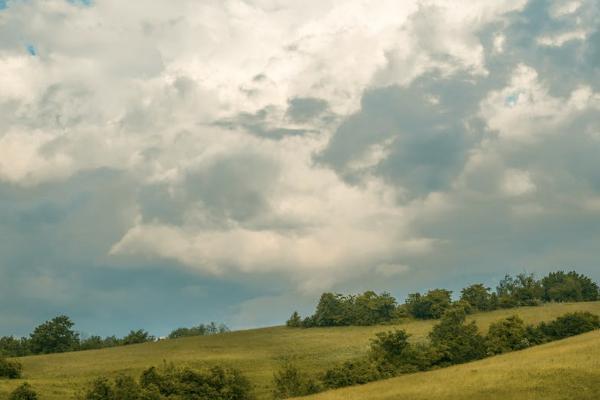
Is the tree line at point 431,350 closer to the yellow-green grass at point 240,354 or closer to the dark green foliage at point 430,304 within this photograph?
the yellow-green grass at point 240,354

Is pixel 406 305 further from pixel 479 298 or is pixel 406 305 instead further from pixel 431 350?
pixel 431 350

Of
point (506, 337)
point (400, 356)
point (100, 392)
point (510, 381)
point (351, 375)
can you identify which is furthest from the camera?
Result: point (506, 337)

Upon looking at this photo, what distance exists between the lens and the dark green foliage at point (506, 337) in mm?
102188

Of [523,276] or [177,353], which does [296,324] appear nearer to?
[177,353]

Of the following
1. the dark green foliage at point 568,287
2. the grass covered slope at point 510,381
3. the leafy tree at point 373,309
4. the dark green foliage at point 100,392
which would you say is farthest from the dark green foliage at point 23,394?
the dark green foliage at point 568,287

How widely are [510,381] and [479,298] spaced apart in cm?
9758

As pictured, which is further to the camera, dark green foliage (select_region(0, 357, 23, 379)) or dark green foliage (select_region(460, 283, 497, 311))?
dark green foliage (select_region(460, 283, 497, 311))

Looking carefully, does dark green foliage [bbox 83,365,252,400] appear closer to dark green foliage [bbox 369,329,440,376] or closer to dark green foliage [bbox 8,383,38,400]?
dark green foliage [bbox 8,383,38,400]

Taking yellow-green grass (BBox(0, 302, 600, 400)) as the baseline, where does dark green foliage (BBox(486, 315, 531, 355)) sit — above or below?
below

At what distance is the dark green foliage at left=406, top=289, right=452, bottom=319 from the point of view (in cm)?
15650

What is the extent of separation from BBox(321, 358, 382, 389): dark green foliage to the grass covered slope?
6865mm

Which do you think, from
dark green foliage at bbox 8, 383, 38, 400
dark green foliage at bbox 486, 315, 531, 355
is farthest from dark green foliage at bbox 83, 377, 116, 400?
dark green foliage at bbox 486, 315, 531, 355

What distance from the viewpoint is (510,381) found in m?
67.0

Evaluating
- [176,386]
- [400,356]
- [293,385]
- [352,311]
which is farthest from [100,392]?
[352,311]
